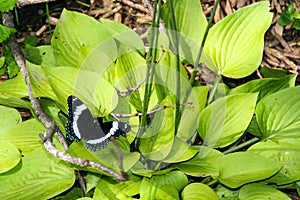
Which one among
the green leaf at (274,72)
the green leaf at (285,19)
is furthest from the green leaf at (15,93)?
the green leaf at (285,19)

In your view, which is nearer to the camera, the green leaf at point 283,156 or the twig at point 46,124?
the twig at point 46,124

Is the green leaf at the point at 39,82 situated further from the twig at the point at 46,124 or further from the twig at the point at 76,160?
the twig at the point at 76,160

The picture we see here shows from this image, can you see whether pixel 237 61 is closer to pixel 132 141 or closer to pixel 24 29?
pixel 132 141

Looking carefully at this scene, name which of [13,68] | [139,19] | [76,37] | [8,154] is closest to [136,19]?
[139,19]

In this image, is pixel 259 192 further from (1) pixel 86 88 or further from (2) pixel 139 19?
(2) pixel 139 19

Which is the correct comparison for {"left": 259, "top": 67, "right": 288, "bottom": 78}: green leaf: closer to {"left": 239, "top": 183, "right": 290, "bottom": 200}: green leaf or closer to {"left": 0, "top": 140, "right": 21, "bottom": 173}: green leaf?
{"left": 239, "top": 183, "right": 290, "bottom": 200}: green leaf
